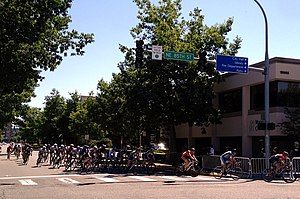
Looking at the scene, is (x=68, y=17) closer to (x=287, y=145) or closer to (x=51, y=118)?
(x=287, y=145)

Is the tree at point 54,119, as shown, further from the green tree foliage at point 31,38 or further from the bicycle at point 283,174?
the bicycle at point 283,174

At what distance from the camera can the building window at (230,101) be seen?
36184 mm

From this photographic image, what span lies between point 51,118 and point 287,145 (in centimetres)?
5907

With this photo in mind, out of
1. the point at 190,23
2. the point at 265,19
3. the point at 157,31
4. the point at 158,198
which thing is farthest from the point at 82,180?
the point at 190,23

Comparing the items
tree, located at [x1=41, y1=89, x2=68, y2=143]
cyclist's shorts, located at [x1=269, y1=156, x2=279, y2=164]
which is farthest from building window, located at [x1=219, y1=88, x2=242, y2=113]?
tree, located at [x1=41, y1=89, x2=68, y2=143]

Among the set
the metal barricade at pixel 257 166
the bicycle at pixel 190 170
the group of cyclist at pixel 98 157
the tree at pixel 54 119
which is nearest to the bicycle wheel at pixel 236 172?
the metal barricade at pixel 257 166

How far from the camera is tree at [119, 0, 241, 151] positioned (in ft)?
105

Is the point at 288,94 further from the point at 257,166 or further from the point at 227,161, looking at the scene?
the point at 227,161

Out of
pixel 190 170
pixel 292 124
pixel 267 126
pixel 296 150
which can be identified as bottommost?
pixel 190 170

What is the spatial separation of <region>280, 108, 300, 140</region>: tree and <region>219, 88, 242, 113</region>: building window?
5614 millimetres

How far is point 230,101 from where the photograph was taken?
3728 centimetres

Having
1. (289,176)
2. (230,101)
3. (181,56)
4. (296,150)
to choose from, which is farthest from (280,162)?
(230,101)

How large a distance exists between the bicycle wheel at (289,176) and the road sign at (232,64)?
19.5 ft

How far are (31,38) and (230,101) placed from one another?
18.7 m
